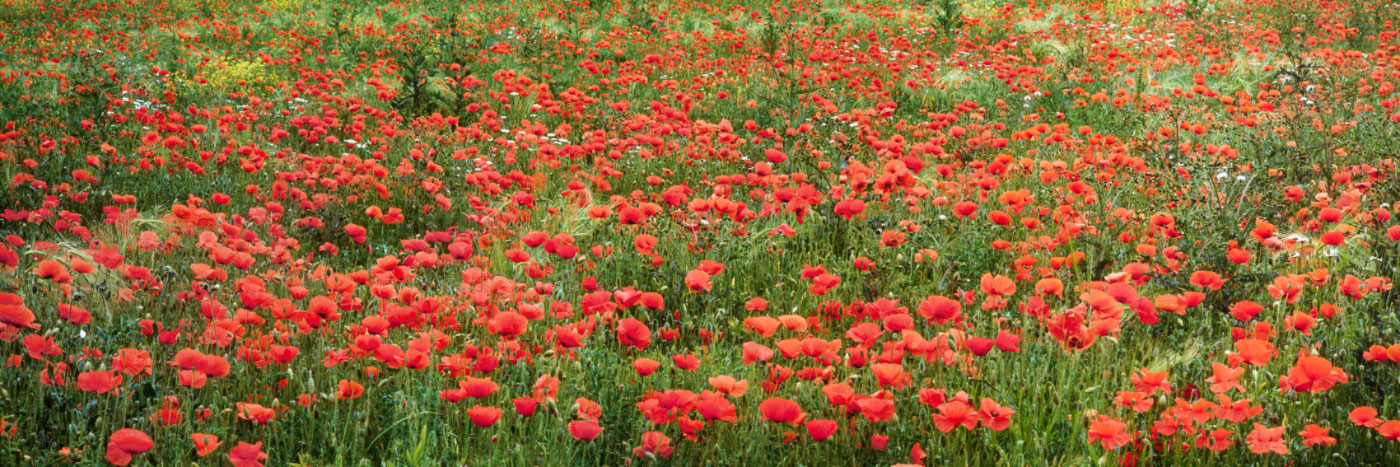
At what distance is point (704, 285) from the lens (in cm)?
300

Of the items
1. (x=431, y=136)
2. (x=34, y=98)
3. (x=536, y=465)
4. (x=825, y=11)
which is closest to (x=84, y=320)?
(x=536, y=465)

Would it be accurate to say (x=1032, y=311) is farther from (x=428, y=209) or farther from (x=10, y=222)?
(x=10, y=222)

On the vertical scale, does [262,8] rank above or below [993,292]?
below

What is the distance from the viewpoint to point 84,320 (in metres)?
2.53

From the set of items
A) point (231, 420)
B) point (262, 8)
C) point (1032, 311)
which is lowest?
point (262, 8)

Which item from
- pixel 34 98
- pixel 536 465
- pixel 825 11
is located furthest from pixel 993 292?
pixel 825 11

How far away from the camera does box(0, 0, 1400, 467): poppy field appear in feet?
7.57

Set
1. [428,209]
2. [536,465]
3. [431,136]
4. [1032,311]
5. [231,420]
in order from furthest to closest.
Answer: [431,136] → [428,209] → [1032,311] → [231,420] → [536,465]

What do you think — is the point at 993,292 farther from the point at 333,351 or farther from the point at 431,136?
the point at 431,136

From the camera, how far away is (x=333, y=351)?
2592mm

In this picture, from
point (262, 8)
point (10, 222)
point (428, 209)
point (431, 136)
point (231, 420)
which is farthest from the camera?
point (262, 8)

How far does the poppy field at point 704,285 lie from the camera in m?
2.31

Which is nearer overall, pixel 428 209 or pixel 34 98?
pixel 428 209

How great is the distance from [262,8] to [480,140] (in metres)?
10.3
